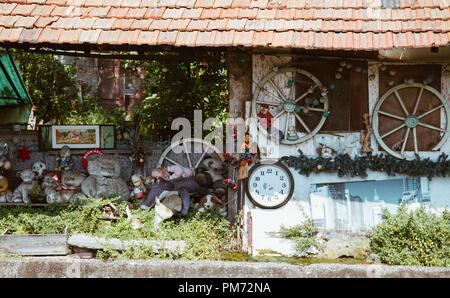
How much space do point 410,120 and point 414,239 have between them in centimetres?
180

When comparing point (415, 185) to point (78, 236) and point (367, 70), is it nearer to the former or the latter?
point (367, 70)

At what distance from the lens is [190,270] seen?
5.59 m

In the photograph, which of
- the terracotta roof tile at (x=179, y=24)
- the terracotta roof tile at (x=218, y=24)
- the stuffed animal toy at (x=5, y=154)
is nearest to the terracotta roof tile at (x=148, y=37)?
the terracotta roof tile at (x=179, y=24)

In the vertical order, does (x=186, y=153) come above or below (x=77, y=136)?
below

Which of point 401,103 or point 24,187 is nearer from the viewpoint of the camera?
point 401,103

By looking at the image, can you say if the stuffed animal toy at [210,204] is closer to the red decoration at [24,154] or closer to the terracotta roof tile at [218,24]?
the terracotta roof tile at [218,24]

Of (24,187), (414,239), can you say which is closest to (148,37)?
(24,187)

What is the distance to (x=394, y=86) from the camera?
23.2 ft

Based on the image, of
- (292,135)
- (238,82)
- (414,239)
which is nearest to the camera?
(414,239)

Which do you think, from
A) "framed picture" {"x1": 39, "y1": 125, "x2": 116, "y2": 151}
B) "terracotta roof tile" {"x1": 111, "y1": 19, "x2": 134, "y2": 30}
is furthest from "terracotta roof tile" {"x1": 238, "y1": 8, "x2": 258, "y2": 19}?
"framed picture" {"x1": 39, "y1": 125, "x2": 116, "y2": 151}

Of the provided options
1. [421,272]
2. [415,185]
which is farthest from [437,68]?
[421,272]

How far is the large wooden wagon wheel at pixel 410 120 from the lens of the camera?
7035 mm

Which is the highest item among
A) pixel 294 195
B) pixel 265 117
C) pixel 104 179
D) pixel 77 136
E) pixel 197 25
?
pixel 197 25

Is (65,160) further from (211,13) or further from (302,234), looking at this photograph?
(302,234)
